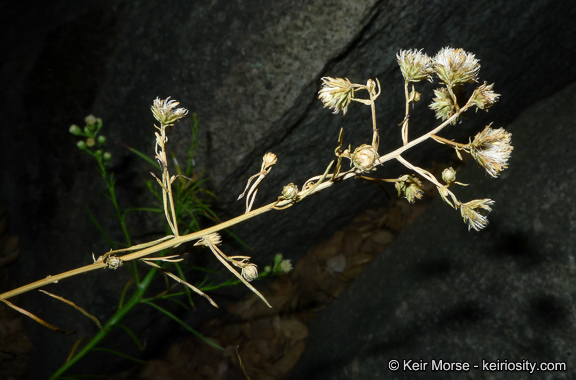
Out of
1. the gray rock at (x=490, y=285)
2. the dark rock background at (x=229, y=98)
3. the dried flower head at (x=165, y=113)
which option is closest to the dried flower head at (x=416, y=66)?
the dried flower head at (x=165, y=113)

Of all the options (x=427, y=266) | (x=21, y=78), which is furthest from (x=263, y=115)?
(x=21, y=78)

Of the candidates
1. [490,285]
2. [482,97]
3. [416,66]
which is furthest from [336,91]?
[490,285]

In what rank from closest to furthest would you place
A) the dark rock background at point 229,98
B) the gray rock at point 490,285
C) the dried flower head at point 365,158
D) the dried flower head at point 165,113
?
1. the dried flower head at point 365,158
2. the dried flower head at point 165,113
3. the gray rock at point 490,285
4. the dark rock background at point 229,98

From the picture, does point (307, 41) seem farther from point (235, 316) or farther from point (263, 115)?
point (235, 316)

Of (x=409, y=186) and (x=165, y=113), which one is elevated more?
(x=165, y=113)

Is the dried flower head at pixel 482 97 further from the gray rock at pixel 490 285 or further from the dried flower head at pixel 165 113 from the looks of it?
the gray rock at pixel 490 285

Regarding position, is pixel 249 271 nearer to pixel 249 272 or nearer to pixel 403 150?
pixel 249 272

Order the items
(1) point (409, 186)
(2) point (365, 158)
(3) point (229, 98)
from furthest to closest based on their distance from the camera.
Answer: (3) point (229, 98) < (1) point (409, 186) < (2) point (365, 158)
